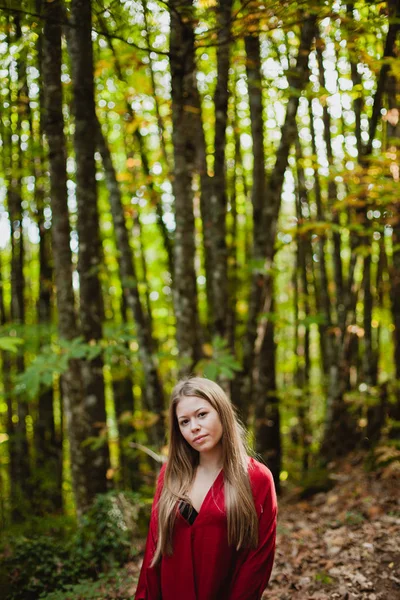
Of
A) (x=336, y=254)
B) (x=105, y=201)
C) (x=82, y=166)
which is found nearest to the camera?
(x=82, y=166)

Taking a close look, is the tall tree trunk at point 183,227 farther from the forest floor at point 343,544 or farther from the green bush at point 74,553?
the forest floor at point 343,544

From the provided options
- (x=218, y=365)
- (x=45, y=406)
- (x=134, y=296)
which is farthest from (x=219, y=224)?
(x=45, y=406)

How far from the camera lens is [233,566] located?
2.57 metres

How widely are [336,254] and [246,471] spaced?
5.16m

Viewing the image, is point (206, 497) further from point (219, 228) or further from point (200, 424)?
point (219, 228)

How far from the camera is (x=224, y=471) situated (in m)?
2.59

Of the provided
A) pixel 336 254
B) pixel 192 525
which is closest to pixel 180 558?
pixel 192 525

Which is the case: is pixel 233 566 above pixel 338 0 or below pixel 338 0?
below

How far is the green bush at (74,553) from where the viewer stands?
3.98 m

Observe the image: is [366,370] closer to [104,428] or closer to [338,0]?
[104,428]

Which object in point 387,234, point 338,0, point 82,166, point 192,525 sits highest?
point 338,0

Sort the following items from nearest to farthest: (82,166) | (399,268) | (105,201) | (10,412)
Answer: (82,166), (399,268), (10,412), (105,201)

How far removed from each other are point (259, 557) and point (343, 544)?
219 cm

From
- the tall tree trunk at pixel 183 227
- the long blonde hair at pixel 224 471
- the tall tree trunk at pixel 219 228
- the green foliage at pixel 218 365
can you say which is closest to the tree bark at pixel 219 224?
the tall tree trunk at pixel 219 228
